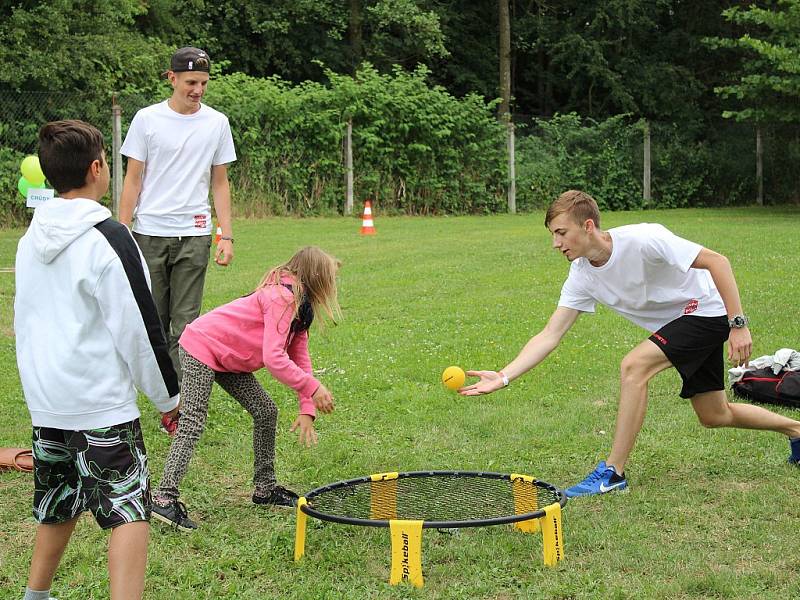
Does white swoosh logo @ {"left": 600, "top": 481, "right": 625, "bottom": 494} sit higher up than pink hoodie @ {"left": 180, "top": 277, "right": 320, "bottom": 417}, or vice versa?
pink hoodie @ {"left": 180, "top": 277, "right": 320, "bottom": 417}

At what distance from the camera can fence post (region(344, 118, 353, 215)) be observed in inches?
952

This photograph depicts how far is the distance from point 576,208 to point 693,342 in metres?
0.92

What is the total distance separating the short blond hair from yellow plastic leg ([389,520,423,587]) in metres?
1.75

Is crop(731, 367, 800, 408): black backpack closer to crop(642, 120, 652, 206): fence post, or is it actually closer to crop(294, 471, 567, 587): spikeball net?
crop(294, 471, 567, 587): spikeball net

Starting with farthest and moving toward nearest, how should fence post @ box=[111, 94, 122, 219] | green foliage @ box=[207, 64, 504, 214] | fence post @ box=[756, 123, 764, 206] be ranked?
fence post @ box=[756, 123, 764, 206] < green foliage @ box=[207, 64, 504, 214] < fence post @ box=[111, 94, 122, 219]

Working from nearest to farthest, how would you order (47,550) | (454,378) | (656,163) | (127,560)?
(127,560) → (47,550) → (454,378) → (656,163)

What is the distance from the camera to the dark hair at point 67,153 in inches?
138

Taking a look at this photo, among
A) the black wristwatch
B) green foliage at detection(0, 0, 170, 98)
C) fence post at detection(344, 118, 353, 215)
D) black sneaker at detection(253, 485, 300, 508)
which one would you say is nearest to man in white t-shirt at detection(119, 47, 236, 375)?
black sneaker at detection(253, 485, 300, 508)

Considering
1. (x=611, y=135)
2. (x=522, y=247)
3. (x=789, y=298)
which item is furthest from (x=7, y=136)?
(x=611, y=135)

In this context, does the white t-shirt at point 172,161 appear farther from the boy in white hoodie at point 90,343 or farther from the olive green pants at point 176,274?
the boy in white hoodie at point 90,343

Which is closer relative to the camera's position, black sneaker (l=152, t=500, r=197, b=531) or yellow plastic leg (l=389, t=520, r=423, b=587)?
yellow plastic leg (l=389, t=520, r=423, b=587)

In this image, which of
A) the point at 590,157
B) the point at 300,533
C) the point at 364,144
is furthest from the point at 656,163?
the point at 300,533

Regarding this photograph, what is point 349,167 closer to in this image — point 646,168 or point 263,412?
point 646,168

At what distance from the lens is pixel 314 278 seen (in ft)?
15.7
